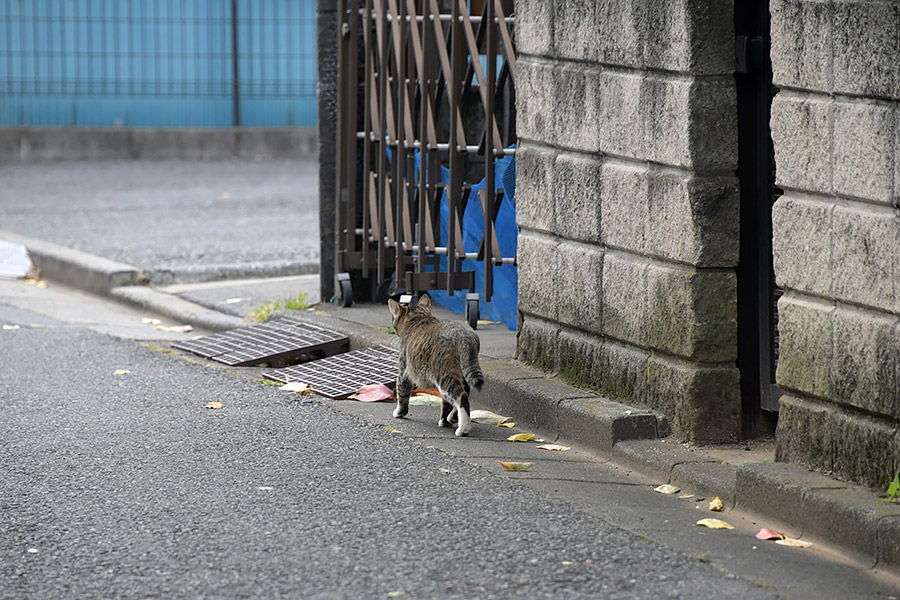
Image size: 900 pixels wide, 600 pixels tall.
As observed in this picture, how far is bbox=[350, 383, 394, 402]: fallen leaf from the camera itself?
6.54m

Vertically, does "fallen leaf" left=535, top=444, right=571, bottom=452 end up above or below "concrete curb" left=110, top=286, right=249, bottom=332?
below

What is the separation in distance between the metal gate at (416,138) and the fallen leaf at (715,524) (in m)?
2.90

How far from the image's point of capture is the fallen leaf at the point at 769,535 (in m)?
4.30

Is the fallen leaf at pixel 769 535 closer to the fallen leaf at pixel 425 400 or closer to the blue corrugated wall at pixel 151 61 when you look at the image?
the fallen leaf at pixel 425 400

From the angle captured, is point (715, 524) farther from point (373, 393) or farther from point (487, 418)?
point (373, 393)

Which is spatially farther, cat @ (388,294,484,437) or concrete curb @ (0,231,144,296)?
concrete curb @ (0,231,144,296)

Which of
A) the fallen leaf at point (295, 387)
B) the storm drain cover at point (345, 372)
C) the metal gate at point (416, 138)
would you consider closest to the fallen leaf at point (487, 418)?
the storm drain cover at point (345, 372)

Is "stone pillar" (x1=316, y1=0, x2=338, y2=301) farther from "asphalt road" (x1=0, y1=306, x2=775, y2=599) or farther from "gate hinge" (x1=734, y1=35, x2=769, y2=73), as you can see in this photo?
"gate hinge" (x1=734, y1=35, x2=769, y2=73)

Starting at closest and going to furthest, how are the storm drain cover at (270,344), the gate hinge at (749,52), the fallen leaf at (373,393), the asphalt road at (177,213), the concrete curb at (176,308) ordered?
1. the gate hinge at (749,52)
2. the fallen leaf at (373,393)
3. the storm drain cover at (270,344)
4. the concrete curb at (176,308)
5. the asphalt road at (177,213)

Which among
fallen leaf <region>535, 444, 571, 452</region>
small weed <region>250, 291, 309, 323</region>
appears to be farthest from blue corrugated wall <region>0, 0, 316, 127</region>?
fallen leaf <region>535, 444, 571, 452</region>

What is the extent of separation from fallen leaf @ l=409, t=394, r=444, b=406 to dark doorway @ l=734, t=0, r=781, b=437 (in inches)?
71.5

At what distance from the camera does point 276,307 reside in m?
8.57

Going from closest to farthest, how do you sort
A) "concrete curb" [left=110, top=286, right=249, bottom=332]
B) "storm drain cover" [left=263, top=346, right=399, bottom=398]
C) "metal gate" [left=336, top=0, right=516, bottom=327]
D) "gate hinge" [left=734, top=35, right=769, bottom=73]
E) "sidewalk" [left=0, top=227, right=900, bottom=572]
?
1. "sidewalk" [left=0, top=227, right=900, bottom=572]
2. "gate hinge" [left=734, top=35, right=769, bottom=73]
3. "storm drain cover" [left=263, top=346, right=399, bottom=398]
4. "metal gate" [left=336, top=0, right=516, bottom=327]
5. "concrete curb" [left=110, top=286, right=249, bottom=332]

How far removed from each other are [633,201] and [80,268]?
6.49m
